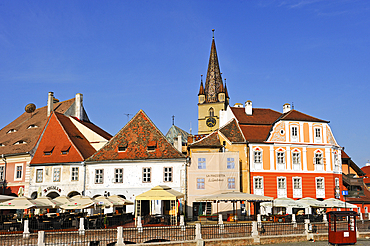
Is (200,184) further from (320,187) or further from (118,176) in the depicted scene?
(320,187)

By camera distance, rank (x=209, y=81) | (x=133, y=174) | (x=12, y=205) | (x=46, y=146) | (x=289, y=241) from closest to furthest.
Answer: (x=12, y=205) → (x=289, y=241) → (x=133, y=174) → (x=46, y=146) → (x=209, y=81)

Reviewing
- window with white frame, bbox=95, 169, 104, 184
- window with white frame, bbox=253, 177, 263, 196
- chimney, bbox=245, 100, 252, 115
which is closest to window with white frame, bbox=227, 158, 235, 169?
window with white frame, bbox=253, 177, 263, 196

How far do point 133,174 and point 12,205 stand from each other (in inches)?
523

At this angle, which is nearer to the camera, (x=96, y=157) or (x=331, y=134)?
(x=96, y=157)

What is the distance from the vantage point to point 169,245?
22.4m

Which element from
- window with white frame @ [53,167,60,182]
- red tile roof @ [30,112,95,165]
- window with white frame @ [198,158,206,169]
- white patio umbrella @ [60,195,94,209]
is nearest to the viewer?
white patio umbrella @ [60,195,94,209]

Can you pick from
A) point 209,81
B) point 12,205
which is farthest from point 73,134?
point 209,81

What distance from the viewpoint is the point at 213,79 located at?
4021 inches

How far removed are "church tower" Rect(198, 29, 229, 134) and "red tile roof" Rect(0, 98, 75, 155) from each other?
55.1m

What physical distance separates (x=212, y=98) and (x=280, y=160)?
63.1 m

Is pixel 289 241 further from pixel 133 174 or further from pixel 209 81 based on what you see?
pixel 209 81

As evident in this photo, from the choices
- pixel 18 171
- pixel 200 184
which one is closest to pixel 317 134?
pixel 200 184

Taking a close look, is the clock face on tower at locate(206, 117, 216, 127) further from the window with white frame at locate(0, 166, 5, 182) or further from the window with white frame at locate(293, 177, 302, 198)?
the window with white frame at locate(0, 166, 5, 182)

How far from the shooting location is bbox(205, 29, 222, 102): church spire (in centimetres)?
10123
